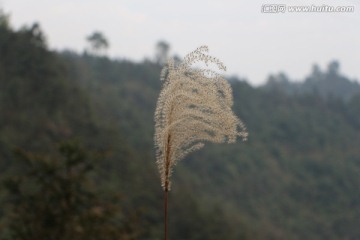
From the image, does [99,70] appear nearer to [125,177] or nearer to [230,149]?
[230,149]

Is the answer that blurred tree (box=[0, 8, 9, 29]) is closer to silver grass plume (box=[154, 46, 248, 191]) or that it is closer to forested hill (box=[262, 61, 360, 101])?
silver grass plume (box=[154, 46, 248, 191])

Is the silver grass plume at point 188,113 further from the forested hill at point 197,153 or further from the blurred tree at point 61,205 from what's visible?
the forested hill at point 197,153

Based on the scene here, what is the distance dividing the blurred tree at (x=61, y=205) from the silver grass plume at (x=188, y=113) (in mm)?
10390

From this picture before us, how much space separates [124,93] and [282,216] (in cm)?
2464

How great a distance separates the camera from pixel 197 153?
3034 inches

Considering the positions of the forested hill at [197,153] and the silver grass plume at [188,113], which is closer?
the silver grass plume at [188,113]

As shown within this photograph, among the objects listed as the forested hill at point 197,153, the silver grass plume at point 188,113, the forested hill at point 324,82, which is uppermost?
the forested hill at point 324,82

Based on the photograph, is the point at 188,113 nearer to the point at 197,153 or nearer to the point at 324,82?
the point at 197,153

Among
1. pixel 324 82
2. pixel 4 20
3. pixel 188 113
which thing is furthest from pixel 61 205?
pixel 324 82

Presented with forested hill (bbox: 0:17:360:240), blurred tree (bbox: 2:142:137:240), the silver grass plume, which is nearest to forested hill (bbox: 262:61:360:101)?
forested hill (bbox: 0:17:360:240)

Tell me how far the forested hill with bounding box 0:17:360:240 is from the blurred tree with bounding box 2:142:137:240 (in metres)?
3.33

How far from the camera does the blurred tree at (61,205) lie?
1336 centimetres

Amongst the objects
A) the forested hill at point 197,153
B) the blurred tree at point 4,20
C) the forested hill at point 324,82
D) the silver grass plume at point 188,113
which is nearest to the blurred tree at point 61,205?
the forested hill at point 197,153

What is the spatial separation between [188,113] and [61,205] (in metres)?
10.9
